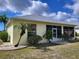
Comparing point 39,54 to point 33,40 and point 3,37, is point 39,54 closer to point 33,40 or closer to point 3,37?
point 33,40

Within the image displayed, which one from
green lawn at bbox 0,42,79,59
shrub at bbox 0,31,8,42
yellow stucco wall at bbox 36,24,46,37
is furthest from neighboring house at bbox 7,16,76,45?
green lawn at bbox 0,42,79,59

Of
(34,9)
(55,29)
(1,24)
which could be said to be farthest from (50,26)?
(1,24)

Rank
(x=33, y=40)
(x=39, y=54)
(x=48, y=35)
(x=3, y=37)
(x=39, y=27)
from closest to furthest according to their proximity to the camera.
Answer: (x=39, y=54) → (x=33, y=40) → (x=39, y=27) → (x=48, y=35) → (x=3, y=37)

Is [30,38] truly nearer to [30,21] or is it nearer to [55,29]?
[30,21]

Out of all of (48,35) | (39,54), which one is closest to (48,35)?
(48,35)

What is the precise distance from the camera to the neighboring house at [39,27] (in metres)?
16.5

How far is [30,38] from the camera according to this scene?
16.1 meters

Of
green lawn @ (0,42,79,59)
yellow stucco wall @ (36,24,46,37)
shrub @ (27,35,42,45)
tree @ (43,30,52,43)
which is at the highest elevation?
yellow stucco wall @ (36,24,46,37)

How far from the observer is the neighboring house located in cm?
1650

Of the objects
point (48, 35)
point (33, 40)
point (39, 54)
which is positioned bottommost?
point (39, 54)

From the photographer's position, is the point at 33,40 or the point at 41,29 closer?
the point at 33,40

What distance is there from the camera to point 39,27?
59.7 feet

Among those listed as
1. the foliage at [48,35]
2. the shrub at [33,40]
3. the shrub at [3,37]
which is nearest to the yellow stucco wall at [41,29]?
the foliage at [48,35]

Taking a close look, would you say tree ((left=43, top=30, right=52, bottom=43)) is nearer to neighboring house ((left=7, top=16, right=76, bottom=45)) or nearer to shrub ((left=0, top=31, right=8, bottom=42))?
neighboring house ((left=7, top=16, right=76, bottom=45))
